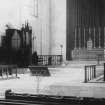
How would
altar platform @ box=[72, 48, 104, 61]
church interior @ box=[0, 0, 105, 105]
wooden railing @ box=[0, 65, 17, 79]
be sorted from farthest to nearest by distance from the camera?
altar platform @ box=[72, 48, 104, 61] < church interior @ box=[0, 0, 105, 105] < wooden railing @ box=[0, 65, 17, 79]

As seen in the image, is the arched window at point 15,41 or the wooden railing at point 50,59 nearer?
the arched window at point 15,41

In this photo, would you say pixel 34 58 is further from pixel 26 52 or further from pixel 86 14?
pixel 86 14

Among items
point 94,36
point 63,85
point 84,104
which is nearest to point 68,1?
point 94,36

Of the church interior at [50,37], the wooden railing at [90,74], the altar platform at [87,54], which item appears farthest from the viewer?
the altar platform at [87,54]

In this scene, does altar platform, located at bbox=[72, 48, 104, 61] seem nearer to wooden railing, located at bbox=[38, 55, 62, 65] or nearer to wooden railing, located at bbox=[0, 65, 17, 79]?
wooden railing, located at bbox=[38, 55, 62, 65]

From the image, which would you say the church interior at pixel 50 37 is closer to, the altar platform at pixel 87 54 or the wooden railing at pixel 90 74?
the altar platform at pixel 87 54

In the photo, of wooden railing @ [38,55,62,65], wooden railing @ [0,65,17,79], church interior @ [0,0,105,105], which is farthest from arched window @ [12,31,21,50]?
wooden railing @ [38,55,62,65]

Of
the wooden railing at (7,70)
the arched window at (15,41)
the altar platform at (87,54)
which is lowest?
the wooden railing at (7,70)

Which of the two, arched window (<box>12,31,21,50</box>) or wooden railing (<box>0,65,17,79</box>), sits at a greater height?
arched window (<box>12,31,21,50</box>)

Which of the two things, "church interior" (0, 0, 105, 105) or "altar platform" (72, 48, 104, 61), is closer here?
"church interior" (0, 0, 105, 105)

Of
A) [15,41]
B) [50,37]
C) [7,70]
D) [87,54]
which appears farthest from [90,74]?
[50,37]

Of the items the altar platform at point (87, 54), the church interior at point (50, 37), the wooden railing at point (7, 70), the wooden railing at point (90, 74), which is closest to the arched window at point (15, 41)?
the church interior at point (50, 37)

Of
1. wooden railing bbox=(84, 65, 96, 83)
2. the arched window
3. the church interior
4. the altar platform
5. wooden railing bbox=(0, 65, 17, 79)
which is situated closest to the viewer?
wooden railing bbox=(84, 65, 96, 83)

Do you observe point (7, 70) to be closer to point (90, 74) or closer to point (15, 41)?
point (15, 41)
